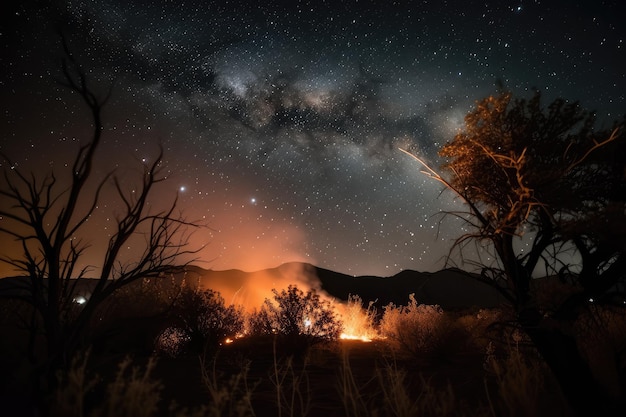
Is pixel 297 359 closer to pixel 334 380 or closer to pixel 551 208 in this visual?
pixel 334 380

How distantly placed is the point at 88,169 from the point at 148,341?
23.9ft

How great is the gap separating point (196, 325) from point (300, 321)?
317 cm

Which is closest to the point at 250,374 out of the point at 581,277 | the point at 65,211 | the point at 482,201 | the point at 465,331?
the point at 65,211

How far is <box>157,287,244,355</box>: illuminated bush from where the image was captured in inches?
472

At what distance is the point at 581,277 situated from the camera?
6.28 metres

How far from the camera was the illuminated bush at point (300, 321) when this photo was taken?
451 inches

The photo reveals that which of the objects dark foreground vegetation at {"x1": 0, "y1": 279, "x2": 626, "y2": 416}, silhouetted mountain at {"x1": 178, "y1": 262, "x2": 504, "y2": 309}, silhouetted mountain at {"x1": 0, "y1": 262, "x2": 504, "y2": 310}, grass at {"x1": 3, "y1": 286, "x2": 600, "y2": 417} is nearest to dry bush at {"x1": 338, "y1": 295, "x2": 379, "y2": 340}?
dark foreground vegetation at {"x1": 0, "y1": 279, "x2": 626, "y2": 416}

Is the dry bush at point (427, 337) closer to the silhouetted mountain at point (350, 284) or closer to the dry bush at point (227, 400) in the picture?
the dry bush at point (227, 400)

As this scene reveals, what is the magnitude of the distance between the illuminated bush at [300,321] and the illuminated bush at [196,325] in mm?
1334

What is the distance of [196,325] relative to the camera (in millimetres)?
12133

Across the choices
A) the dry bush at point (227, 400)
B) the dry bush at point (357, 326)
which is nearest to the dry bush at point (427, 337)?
the dry bush at point (357, 326)

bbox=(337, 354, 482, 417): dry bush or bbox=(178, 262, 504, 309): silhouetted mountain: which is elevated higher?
bbox=(178, 262, 504, 309): silhouetted mountain

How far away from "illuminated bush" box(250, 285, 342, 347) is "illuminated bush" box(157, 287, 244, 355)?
4.38 feet

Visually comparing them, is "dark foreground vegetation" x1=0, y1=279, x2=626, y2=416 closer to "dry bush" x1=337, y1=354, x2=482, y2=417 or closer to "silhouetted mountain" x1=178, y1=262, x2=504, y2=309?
"dry bush" x1=337, y1=354, x2=482, y2=417
